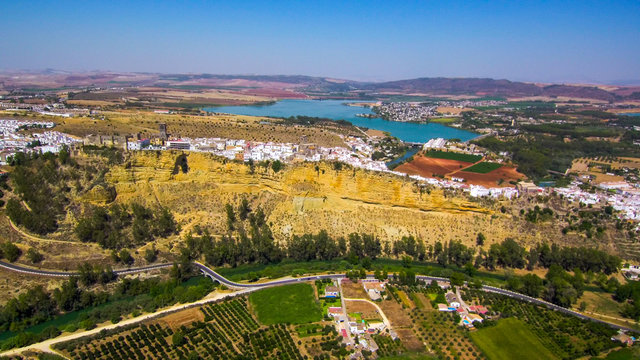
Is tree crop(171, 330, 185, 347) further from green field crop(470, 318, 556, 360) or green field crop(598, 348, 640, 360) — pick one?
green field crop(598, 348, 640, 360)

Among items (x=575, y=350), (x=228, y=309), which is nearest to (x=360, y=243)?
(x=228, y=309)

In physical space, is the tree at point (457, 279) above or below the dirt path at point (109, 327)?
above

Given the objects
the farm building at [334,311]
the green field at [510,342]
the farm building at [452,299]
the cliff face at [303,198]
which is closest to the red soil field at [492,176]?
the cliff face at [303,198]

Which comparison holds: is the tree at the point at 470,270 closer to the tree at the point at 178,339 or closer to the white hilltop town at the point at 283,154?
the white hilltop town at the point at 283,154

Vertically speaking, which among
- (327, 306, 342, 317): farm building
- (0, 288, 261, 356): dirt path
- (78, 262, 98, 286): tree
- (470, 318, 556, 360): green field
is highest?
(78, 262, 98, 286): tree

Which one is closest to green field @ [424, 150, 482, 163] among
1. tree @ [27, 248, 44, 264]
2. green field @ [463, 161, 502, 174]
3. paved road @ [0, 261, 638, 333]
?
green field @ [463, 161, 502, 174]

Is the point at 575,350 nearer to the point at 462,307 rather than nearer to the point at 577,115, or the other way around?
the point at 462,307

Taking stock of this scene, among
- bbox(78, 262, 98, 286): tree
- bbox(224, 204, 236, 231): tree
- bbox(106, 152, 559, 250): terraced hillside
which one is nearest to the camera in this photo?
bbox(78, 262, 98, 286): tree

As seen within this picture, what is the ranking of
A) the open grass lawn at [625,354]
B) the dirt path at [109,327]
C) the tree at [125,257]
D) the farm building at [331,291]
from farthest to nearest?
the tree at [125,257]
the farm building at [331,291]
the open grass lawn at [625,354]
the dirt path at [109,327]
